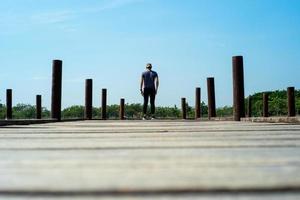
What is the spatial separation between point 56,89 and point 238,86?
11.5 feet

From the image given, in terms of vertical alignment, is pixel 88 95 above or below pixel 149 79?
below

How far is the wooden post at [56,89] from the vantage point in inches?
375

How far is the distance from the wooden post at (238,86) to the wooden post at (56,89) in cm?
337

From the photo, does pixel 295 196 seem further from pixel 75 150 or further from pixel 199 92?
pixel 199 92

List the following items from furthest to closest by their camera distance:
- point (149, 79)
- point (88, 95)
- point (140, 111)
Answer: point (140, 111), point (88, 95), point (149, 79)

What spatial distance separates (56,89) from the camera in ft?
31.4

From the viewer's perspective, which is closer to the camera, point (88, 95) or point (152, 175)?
point (152, 175)

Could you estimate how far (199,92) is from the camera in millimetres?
18094

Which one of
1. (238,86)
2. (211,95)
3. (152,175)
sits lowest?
(152,175)

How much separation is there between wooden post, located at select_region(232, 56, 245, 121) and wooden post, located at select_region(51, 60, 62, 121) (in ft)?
11.0

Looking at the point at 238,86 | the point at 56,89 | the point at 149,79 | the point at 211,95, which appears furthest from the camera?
the point at 211,95

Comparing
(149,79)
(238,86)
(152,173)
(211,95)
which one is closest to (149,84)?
(149,79)

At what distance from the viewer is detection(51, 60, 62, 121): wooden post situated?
9523 mm

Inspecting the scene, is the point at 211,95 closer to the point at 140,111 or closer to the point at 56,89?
the point at 56,89
